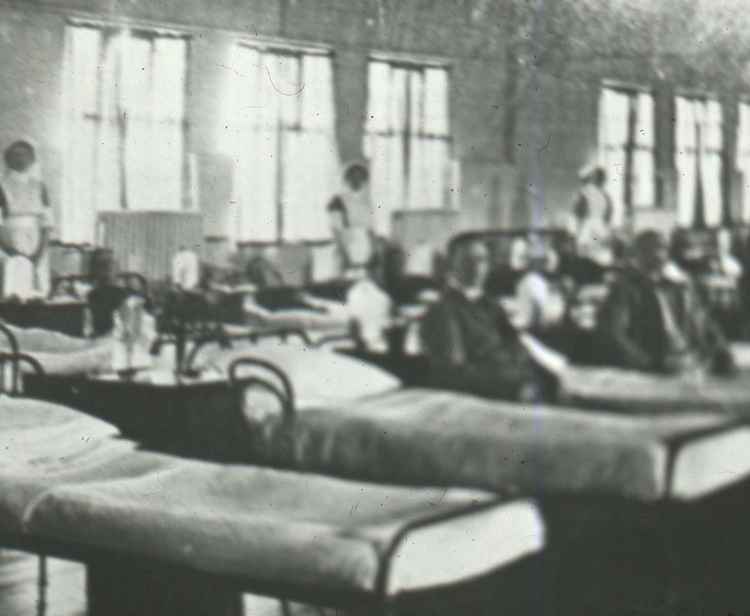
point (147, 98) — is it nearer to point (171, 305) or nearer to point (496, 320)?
point (171, 305)

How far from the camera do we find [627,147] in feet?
9.51

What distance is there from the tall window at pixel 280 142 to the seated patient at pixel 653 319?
82 cm

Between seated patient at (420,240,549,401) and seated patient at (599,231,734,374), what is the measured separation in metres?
0.23

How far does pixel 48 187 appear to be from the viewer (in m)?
3.48

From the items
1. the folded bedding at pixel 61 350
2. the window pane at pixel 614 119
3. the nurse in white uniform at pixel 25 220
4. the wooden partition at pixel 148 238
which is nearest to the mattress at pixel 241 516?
the folded bedding at pixel 61 350

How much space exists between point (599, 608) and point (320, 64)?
5.02ft

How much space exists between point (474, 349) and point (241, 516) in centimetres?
70

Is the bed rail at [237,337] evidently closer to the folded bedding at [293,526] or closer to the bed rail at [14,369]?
the folded bedding at [293,526]

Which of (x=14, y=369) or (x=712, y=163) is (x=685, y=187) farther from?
(x=14, y=369)

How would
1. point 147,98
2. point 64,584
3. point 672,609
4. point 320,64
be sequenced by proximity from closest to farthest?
point 672,609, point 320,64, point 147,98, point 64,584

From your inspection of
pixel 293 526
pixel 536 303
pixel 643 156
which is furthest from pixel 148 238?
pixel 643 156

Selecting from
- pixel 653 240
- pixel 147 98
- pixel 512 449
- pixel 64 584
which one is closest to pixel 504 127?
pixel 653 240

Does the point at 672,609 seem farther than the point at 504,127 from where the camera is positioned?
No

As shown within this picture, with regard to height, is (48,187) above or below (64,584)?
above
